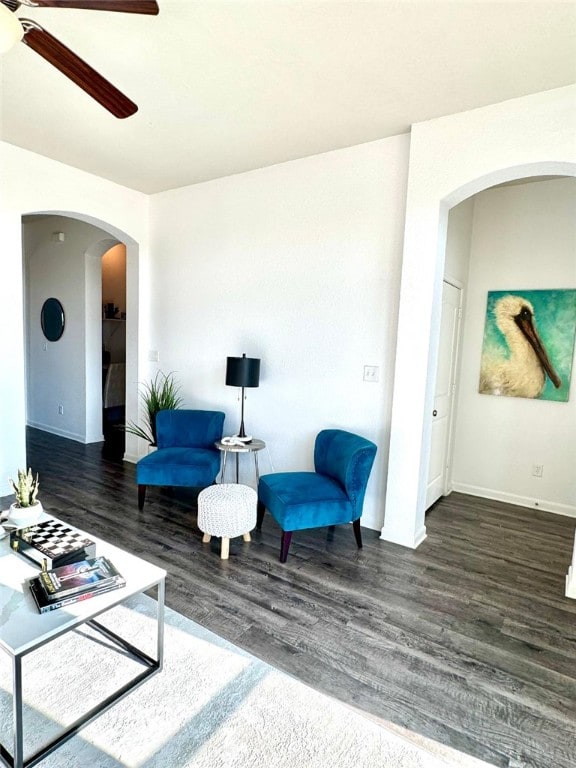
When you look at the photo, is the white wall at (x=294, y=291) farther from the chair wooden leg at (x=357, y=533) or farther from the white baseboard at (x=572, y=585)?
the white baseboard at (x=572, y=585)

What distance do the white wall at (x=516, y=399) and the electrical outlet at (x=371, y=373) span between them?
1.53 m

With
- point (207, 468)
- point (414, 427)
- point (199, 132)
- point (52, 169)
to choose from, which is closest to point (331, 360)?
point (414, 427)

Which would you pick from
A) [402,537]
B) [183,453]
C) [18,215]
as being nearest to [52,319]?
[18,215]

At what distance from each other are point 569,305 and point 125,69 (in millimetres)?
3904

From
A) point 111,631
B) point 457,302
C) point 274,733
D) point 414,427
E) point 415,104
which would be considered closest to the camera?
point 274,733

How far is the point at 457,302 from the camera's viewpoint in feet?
13.5

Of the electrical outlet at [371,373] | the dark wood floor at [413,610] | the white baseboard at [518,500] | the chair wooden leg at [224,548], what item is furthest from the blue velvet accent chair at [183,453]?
the white baseboard at [518,500]

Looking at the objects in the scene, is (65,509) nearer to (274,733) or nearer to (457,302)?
(274,733)

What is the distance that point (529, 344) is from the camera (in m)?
4.02

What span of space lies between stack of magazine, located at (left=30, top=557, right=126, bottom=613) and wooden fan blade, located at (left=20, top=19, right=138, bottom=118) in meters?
2.08

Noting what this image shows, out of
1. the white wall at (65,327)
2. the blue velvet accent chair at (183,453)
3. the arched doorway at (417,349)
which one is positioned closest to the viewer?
the arched doorway at (417,349)

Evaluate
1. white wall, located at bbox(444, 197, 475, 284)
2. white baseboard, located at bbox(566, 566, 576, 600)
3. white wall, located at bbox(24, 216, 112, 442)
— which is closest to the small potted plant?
white baseboard, located at bbox(566, 566, 576, 600)

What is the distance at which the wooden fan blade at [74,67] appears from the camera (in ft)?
5.26

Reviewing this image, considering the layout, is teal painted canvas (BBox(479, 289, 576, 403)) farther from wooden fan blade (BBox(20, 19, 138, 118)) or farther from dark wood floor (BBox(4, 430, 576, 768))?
wooden fan blade (BBox(20, 19, 138, 118))
